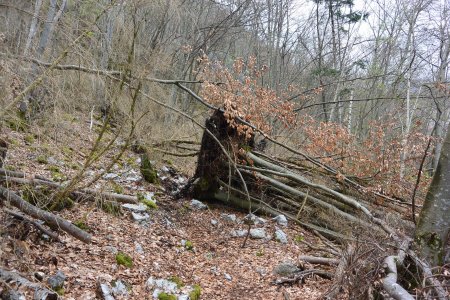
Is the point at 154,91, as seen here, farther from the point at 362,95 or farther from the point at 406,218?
the point at 362,95

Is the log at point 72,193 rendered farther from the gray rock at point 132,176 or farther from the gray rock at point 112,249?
the gray rock at point 132,176

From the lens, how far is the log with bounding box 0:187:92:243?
435 centimetres

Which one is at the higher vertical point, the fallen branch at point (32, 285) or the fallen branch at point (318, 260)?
the fallen branch at point (32, 285)

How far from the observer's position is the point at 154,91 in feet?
33.8

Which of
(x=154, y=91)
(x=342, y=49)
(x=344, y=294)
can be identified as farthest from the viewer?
(x=342, y=49)

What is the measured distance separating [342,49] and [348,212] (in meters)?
12.5

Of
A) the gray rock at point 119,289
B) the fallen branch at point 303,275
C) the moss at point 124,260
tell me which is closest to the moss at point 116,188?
the moss at point 124,260

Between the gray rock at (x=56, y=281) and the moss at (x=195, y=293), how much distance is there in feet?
4.70

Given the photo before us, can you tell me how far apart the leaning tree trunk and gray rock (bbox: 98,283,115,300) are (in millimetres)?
3094

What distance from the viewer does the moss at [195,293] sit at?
4449mm

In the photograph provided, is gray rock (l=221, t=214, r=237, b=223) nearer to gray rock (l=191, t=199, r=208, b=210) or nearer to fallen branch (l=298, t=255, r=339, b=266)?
gray rock (l=191, t=199, r=208, b=210)

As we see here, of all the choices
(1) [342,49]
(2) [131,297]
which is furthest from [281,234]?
(1) [342,49]

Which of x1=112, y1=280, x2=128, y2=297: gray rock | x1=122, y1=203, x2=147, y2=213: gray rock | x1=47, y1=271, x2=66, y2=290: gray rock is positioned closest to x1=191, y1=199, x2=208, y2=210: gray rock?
x1=122, y1=203, x2=147, y2=213: gray rock

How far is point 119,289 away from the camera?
411 centimetres
